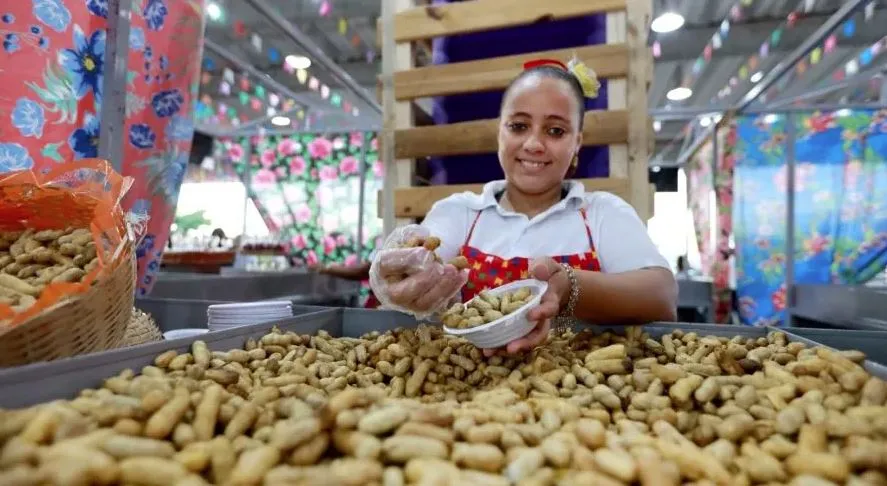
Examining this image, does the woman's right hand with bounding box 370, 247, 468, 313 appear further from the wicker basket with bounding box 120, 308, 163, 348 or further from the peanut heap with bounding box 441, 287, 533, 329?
the wicker basket with bounding box 120, 308, 163, 348

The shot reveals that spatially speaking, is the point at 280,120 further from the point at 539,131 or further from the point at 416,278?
the point at 416,278

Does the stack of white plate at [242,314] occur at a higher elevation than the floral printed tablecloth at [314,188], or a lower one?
lower

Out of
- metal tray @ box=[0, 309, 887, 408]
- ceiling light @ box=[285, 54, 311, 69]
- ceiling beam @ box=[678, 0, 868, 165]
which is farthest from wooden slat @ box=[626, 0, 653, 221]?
ceiling light @ box=[285, 54, 311, 69]

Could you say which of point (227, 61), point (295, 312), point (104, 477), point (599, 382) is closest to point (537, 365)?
point (599, 382)

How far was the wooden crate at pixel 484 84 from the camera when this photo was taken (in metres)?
1.86

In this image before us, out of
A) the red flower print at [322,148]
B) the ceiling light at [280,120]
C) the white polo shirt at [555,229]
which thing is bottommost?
the white polo shirt at [555,229]

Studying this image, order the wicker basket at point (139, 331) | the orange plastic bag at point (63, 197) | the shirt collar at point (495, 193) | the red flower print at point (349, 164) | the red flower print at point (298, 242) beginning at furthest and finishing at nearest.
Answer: the red flower print at point (298, 242), the red flower print at point (349, 164), the shirt collar at point (495, 193), the wicker basket at point (139, 331), the orange plastic bag at point (63, 197)

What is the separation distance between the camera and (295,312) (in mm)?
1331

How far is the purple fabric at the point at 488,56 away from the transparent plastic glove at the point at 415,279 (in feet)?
3.86

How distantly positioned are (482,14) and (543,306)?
4.80 ft

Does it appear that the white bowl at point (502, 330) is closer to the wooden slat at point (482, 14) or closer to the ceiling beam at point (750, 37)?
the wooden slat at point (482, 14)

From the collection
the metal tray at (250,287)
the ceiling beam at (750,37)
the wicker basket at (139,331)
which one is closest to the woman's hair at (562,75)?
the wicker basket at (139,331)

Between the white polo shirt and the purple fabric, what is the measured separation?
1.71ft

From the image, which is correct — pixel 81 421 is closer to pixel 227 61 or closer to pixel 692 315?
pixel 227 61
